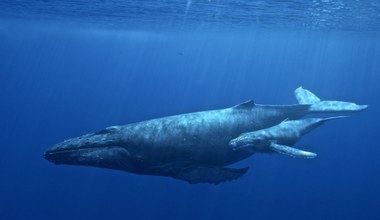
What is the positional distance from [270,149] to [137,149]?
12.7 feet

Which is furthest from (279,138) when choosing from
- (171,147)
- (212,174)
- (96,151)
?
(96,151)

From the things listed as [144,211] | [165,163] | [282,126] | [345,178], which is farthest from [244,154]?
[345,178]

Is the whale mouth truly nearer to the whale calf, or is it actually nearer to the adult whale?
the adult whale

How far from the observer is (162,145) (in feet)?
36.2

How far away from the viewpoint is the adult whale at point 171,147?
10466mm

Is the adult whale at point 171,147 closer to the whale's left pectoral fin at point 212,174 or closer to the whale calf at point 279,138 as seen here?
the whale's left pectoral fin at point 212,174

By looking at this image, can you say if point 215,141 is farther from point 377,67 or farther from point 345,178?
point 377,67

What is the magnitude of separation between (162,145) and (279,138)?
3655 mm

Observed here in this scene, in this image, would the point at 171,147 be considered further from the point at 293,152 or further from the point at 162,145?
the point at 293,152

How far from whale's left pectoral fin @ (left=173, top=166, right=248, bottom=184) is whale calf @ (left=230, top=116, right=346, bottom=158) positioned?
0.92 metres

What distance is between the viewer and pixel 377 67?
314 feet

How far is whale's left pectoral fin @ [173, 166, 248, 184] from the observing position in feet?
34.6

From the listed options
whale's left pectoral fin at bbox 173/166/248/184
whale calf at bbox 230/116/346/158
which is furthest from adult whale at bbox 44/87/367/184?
whale calf at bbox 230/116/346/158

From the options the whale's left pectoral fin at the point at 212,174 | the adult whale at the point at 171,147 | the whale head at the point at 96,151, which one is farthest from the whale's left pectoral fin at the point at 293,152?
the whale head at the point at 96,151
